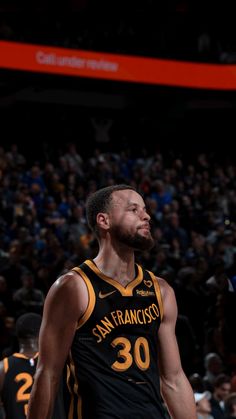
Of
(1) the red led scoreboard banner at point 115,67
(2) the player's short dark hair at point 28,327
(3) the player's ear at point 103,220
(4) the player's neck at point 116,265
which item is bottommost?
(2) the player's short dark hair at point 28,327

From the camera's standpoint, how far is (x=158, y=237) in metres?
13.9

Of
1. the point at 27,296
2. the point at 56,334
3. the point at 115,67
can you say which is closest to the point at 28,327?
the point at 56,334

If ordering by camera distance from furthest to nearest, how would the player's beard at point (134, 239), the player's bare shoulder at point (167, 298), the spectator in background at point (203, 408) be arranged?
the spectator in background at point (203, 408), the player's bare shoulder at point (167, 298), the player's beard at point (134, 239)

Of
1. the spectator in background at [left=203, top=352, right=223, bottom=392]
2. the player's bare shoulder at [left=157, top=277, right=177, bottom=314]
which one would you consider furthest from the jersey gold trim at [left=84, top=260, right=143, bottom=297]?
the spectator in background at [left=203, top=352, right=223, bottom=392]

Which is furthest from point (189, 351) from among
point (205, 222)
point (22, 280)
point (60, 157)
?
point (60, 157)

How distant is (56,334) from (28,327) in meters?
1.77

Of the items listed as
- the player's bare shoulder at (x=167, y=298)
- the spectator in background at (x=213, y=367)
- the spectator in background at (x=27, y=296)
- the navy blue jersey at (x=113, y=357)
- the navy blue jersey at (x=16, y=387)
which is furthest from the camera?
the spectator in background at (x=27, y=296)

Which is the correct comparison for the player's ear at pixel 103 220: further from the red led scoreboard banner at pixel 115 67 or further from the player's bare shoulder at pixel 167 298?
the red led scoreboard banner at pixel 115 67

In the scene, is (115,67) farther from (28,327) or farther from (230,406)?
(28,327)

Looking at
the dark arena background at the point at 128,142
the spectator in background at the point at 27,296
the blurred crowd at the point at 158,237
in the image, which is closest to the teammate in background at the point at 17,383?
the blurred crowd at the point at 158,237

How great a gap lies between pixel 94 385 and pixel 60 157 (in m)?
14.1

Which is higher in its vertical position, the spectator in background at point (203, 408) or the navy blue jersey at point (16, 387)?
the navy blue jersey at point (16, 387)

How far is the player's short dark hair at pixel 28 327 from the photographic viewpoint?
5.30m

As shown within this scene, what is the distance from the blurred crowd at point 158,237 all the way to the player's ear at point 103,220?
12.2 feet
